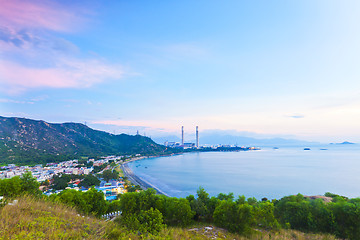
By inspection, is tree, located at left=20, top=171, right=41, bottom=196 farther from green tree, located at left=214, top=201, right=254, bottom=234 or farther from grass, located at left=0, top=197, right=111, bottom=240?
green tree, located at left=214, top=201, right=254, bottom=234

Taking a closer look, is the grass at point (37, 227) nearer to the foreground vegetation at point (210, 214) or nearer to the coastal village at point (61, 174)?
the foreground vegetation at point (210, 214)

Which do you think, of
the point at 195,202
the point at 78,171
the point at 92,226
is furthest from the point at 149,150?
the point at 92,226

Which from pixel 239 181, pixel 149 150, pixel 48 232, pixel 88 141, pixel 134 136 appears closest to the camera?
pixel 48 232

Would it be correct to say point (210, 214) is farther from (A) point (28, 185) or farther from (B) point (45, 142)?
(B) point (45, 142)

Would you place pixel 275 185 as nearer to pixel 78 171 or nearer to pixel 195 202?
pixel 195 202

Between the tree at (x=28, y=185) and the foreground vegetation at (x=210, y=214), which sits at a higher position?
the tree at (x=28, y=185)

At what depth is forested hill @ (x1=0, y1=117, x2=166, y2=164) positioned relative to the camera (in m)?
51.5

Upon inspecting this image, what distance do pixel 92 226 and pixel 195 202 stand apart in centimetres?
754

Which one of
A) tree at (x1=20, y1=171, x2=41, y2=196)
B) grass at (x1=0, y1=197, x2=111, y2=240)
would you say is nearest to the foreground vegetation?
tree at (x1=20, y1=171, x2=41, y2=196)

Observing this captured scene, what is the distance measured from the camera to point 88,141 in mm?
93062

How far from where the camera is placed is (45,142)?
2854 inches

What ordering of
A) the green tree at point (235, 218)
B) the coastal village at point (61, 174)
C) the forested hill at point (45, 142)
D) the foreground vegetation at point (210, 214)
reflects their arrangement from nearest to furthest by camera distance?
the foreground vegetation at point (210, 214), the green tree at point (235, 218), the coastal village at point (61, 174), the forested hill at point (45, 142)

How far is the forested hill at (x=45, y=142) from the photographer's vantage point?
169ft

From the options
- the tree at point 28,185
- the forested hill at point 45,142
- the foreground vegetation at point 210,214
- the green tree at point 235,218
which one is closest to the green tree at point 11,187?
the foreground vegetation at point 210,214
